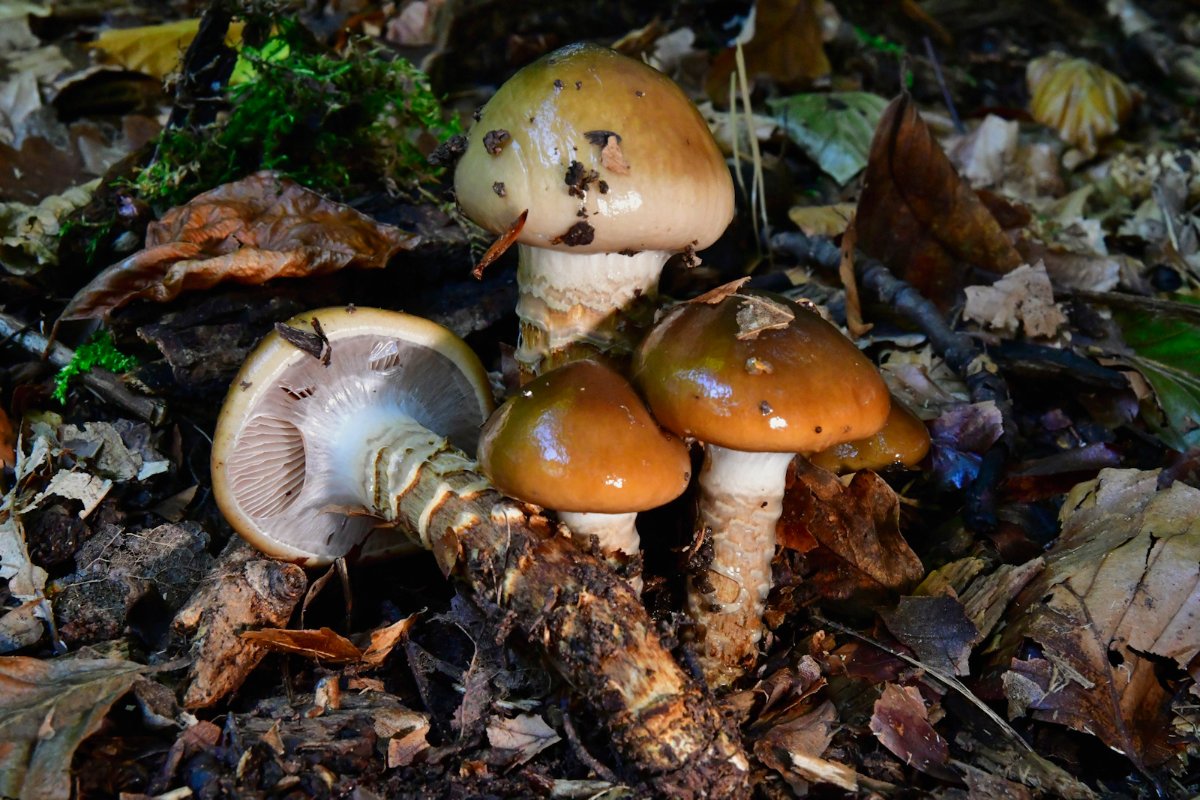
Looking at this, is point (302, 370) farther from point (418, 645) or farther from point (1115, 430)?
point (1115, 430)

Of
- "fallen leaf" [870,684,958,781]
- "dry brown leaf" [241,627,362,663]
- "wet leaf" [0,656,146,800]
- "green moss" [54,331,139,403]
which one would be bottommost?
"fallen leaf" [870,684,958,781]

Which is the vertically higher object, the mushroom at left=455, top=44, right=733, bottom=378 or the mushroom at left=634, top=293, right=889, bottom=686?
the mushroom at left=455, top=44, right=733, bottom=378

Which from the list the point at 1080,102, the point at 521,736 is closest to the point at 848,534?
the point at 521,736

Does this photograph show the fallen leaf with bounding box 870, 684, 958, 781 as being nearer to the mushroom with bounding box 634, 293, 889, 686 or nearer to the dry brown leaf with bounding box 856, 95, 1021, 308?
the mushroom with bounding box 634, 293, 889, 686

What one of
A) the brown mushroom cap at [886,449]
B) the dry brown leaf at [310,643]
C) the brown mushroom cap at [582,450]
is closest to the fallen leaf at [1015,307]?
the brown mushroom cap at [886,449]

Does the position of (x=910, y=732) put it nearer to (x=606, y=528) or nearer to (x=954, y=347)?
(x=606, y=528)

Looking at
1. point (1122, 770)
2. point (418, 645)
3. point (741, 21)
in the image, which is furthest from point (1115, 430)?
point (741, 21)

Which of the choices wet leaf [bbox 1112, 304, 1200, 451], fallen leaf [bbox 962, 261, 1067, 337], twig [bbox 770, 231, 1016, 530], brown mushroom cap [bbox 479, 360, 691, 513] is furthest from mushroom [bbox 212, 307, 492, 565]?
wet leaf [bbox 1112, 304, 1200, 451]
